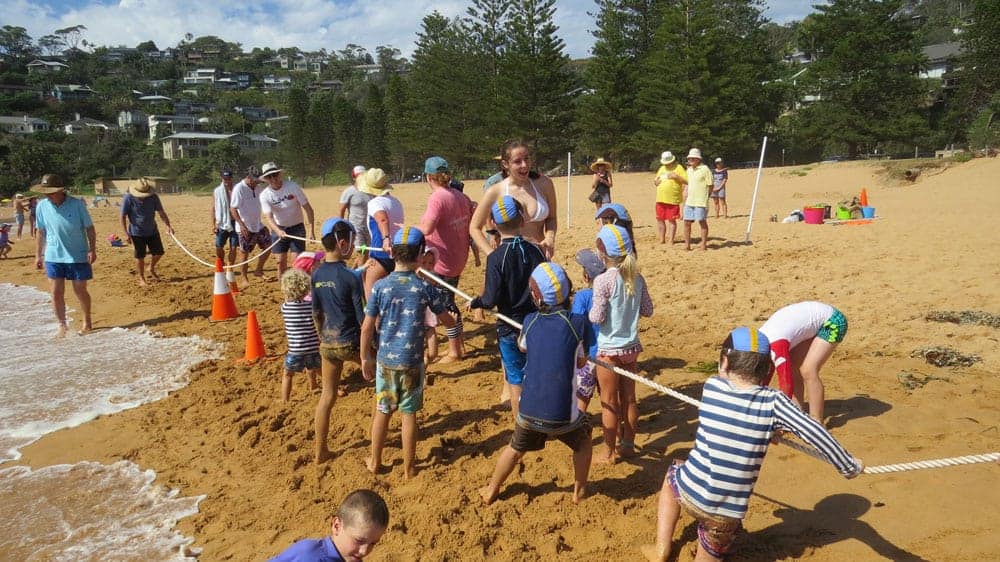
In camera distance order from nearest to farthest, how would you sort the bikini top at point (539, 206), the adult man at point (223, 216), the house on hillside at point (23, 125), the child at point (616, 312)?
the child at point (616, 312)
the bikini top at point (539, 206)
the adult man at point (223, 216)
the house on hillside at point (23, 125)

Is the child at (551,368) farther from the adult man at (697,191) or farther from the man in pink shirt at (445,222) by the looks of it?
the adult man at (697,191)

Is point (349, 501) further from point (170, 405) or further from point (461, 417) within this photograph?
point (170, 405)

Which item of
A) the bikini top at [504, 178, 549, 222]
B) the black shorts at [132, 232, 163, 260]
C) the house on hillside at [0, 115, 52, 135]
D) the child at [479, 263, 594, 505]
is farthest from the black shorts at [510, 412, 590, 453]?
the house on hillside at [0, 115, 52, 135]

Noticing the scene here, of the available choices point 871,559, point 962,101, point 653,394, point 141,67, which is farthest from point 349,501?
point 141,67

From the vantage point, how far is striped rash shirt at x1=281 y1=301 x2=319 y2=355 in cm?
548

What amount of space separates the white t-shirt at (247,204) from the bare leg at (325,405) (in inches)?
256

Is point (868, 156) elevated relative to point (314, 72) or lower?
lower

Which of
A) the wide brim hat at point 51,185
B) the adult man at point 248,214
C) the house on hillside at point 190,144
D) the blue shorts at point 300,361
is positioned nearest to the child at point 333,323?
the blue shorts at point 300,361

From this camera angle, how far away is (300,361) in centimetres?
563

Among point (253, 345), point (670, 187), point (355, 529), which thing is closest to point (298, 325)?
point (253, 345)

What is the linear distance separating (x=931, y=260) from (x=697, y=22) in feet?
112

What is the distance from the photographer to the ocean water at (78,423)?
159 inches

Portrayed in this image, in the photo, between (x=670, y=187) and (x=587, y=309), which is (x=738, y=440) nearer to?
(x=587, y=309)

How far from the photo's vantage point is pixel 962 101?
41.6 m
